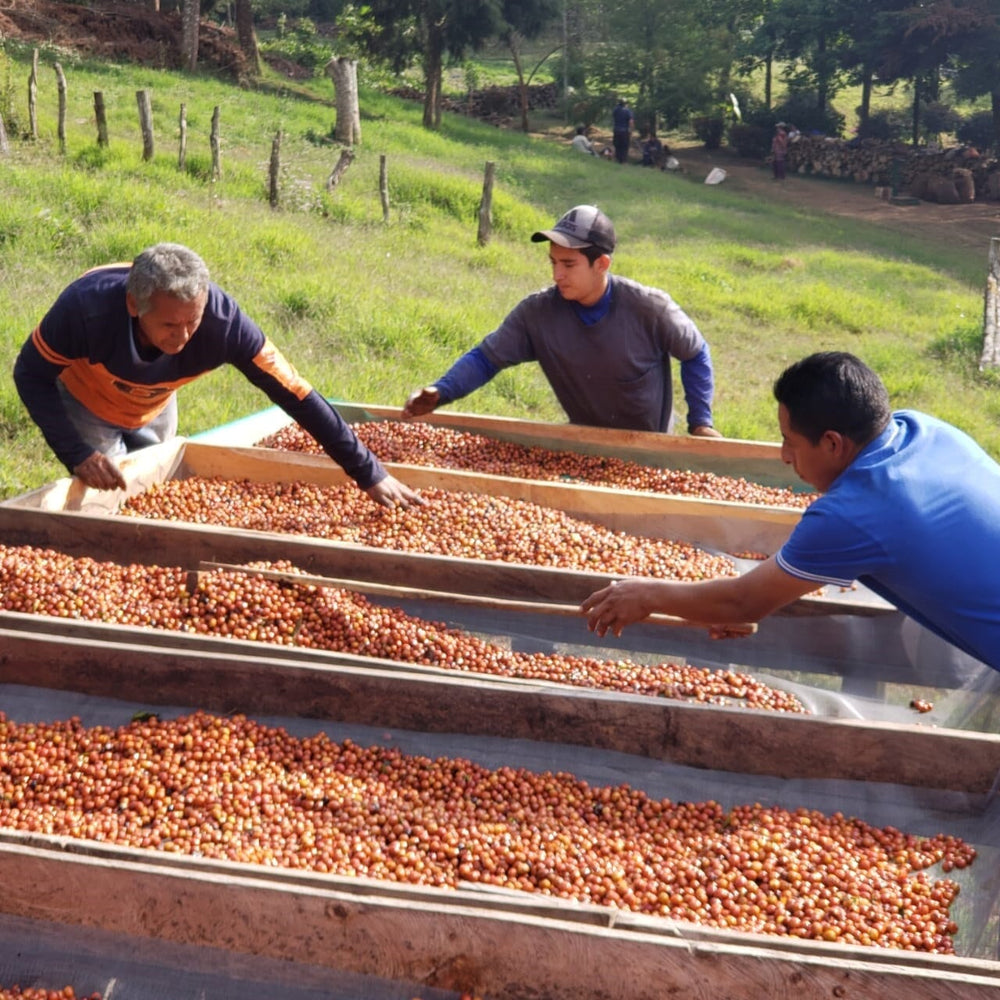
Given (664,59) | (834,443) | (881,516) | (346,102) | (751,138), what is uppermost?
(664,59)

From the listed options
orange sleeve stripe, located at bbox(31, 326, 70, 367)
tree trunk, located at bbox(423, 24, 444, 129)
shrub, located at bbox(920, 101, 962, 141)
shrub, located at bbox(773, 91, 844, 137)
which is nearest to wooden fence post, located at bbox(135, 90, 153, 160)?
orange sleeve stripe, located at bbox(31, 326, 70, 367)

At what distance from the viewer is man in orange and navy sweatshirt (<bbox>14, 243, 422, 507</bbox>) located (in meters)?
3.69

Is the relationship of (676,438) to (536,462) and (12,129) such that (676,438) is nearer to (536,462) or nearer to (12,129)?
(536,462)

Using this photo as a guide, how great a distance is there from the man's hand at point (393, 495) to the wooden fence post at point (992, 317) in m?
8.92

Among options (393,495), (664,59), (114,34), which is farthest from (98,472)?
(664,59)

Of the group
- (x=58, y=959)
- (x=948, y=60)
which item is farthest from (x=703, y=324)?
Answer: (x=948, y=60)

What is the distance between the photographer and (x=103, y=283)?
3922 mm

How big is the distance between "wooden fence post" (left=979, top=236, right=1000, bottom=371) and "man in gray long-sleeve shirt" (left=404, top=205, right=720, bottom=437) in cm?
737

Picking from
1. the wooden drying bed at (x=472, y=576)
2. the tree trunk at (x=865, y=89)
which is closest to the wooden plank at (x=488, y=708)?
the wooden drying bed at (x=472, y=576)

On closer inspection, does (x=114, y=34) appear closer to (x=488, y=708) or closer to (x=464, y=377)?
(x=464, y=377)

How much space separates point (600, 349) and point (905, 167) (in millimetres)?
25595

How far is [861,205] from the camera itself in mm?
25375

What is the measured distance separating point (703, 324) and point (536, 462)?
317 inches

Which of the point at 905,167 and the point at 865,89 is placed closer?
the point at 905,167
